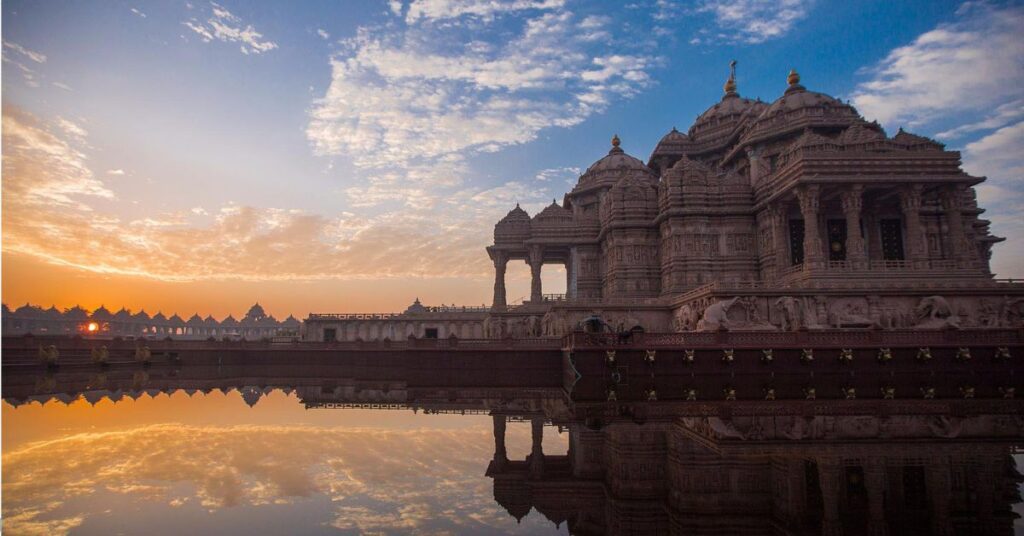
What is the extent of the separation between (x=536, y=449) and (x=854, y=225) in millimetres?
27570

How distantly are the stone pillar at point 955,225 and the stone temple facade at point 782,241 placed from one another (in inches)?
2.7

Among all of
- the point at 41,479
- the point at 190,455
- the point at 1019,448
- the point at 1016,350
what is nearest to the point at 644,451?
the point at 1019,448

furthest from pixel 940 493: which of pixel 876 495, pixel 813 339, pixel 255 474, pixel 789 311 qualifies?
pixel 789 311

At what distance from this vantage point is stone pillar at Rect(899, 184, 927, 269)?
3297cm

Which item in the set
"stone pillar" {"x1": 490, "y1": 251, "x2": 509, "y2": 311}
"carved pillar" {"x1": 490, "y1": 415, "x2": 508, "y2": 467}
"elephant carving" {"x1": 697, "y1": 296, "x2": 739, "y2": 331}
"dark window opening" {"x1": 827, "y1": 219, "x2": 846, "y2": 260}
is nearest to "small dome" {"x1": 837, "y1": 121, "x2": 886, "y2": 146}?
"dark window opening" {"x1": 827, "y1": 219, "x2": 846, "y2": 260}

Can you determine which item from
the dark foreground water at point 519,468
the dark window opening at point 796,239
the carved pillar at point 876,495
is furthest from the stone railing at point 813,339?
the carved pillar at point 876,495

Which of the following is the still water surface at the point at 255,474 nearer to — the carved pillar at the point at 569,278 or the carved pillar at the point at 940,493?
the carved pillar at the point at 940,493

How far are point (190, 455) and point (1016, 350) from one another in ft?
104

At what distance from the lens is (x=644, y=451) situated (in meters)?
12.7

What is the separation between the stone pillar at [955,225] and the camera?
107ft

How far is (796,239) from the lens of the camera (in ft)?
126

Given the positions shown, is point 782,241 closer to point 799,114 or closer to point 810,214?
point 810,214

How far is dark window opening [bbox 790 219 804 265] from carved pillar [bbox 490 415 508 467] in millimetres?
27239

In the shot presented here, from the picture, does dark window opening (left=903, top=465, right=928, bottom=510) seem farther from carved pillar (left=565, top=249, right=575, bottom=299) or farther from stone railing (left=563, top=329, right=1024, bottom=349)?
carved pillar (left=565, top=249, right=575, bottom=299)
